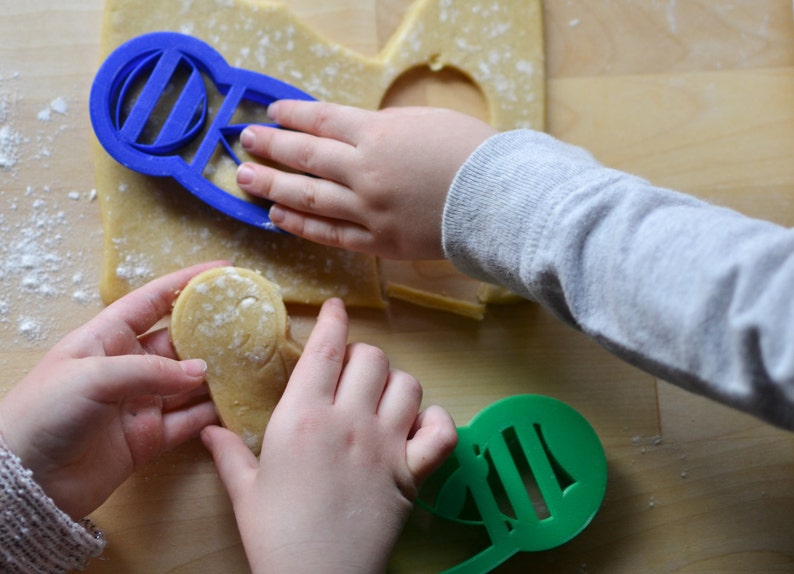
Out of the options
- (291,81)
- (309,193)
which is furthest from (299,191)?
(291,81)

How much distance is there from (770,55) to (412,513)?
0.72 m

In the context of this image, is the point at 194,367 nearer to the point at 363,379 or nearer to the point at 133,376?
the point at 133,376

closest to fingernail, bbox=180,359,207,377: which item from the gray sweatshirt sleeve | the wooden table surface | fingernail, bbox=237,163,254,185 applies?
the wooden table surface

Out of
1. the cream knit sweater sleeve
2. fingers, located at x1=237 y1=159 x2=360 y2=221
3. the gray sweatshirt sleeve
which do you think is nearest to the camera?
the gray sweatshirt sleeve

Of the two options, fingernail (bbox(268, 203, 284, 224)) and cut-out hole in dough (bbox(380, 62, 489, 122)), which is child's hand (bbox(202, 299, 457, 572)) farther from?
Answer: cut-out hole in dough (bbox(380, 62, 489, 122))

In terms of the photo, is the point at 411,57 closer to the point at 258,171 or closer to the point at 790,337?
the point at 258,171

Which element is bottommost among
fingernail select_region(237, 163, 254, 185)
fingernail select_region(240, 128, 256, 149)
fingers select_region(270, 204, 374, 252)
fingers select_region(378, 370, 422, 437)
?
fingers select_region(378, 370, 422, 437)

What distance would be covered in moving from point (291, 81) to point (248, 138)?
0.30 ft

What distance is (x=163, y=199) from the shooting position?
2.69ft

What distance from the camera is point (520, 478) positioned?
31.2 inches

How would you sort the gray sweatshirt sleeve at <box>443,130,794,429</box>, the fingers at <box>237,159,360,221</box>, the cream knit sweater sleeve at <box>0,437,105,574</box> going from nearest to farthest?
the gray sweatshirt sleeve at <box>443,130,794,429</box> → the cream knit sweater sleeve at <box>0,437,105,574</box> → the fingers at <box>237,159,360,221</box>

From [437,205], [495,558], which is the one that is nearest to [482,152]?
[437,205]

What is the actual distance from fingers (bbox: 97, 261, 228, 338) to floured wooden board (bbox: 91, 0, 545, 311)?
4 cm

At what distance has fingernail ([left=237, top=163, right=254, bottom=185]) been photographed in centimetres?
80
